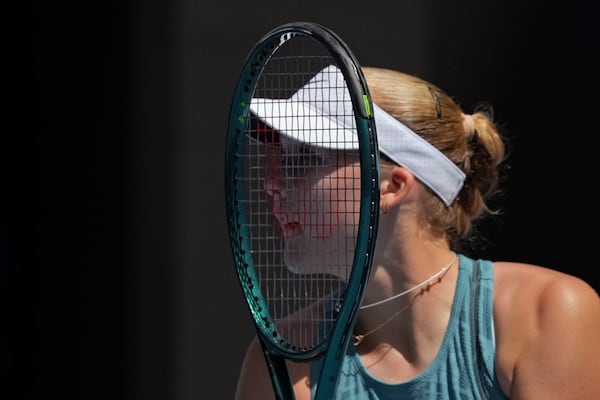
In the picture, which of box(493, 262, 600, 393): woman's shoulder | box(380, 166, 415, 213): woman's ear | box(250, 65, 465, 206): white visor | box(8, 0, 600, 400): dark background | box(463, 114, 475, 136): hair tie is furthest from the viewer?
box(8, 0, 600, 400): dark background

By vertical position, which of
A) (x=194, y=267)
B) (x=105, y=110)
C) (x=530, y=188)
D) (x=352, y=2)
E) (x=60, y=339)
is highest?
(x=352, y=2)

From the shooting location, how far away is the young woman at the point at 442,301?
6.93 feet

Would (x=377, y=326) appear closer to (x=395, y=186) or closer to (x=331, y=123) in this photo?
(x=395, y=186)

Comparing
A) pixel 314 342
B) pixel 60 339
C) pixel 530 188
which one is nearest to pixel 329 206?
pixel 314 342

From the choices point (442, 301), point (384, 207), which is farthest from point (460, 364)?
point (384, 207)

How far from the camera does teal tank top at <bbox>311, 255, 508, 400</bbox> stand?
219cm

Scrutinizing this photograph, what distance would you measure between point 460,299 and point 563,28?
58.9 inches

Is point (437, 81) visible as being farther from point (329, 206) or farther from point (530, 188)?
point (329, 206)

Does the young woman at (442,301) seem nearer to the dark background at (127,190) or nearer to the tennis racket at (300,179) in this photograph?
the tennis racket at (300,179)

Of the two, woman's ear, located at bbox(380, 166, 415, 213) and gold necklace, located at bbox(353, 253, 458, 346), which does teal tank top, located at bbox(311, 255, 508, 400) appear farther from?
woman's ear, located at bbox(380, 166, 415, 213)

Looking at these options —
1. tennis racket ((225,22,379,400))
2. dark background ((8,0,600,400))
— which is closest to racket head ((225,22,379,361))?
tennis racket ((225,22,379,400))

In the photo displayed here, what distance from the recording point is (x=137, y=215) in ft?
13.1

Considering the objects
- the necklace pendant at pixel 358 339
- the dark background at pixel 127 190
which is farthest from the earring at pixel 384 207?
the dark background at pixel 127 190

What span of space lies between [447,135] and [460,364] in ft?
1.61
